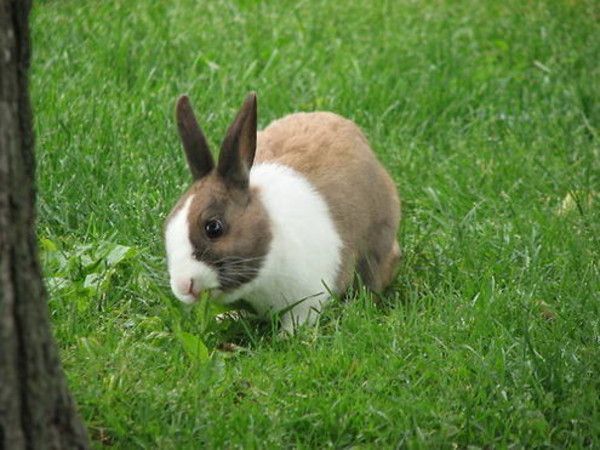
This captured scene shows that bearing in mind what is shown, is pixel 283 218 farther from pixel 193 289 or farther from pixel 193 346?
pixel 193 346

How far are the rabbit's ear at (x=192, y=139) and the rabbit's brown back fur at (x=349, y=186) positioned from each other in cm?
41

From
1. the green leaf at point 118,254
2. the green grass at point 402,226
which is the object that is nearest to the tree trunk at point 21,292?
the green grass at point 402,226

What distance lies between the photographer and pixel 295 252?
180 inches

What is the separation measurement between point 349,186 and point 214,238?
2.41 feet

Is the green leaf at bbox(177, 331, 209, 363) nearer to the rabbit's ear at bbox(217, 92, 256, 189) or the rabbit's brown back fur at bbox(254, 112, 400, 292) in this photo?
the rabbit's ear at bbox(217, 92, 256, 189)

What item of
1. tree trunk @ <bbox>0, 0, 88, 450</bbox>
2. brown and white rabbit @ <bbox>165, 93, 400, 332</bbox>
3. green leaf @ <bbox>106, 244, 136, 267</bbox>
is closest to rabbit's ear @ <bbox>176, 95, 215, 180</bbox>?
brown and white rabbit @ <bbox>165, 93, 400, 332</bbox>

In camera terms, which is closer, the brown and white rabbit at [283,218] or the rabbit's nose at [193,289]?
the rabbit's nose at [193,289]

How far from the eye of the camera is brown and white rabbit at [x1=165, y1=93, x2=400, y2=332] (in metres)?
4.31

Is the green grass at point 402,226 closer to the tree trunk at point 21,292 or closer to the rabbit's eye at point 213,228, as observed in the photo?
the rabbit's eye at point 213,228

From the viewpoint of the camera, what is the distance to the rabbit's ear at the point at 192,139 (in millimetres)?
4484

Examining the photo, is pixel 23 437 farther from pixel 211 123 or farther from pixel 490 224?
pixel 211 123

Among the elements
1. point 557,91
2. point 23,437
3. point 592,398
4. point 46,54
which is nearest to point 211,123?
point 46,54

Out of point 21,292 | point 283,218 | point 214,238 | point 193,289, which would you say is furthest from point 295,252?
point 21,292

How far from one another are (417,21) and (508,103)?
1118 millimetres
